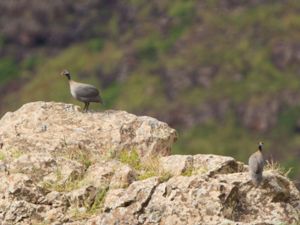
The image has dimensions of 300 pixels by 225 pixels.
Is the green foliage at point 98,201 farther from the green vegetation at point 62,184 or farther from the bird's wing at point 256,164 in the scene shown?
the bird's wing at point 256,164

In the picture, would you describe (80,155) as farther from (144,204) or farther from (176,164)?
(144,204)

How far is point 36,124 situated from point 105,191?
4.30m

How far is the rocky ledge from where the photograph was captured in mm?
24609

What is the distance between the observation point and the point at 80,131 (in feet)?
96.1

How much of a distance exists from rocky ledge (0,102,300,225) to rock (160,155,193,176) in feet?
0.09

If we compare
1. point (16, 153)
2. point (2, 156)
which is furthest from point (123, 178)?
point (2, 156)

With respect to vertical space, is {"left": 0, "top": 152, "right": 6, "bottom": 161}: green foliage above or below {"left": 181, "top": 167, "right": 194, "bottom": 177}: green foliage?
above

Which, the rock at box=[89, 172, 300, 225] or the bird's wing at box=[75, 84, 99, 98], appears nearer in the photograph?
the rock at box=[89, 172, 300, 225]

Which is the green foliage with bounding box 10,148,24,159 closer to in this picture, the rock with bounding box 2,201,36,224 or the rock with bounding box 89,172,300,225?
the rock with bounding box 2,201,36,224

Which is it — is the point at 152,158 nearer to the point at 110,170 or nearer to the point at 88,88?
the point at 110,170

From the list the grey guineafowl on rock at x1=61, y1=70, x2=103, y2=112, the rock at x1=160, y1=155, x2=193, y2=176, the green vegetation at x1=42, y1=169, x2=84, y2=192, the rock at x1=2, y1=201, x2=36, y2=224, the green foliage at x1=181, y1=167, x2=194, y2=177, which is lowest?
the rock at x1=2, y1=201, x2=36, y2=224

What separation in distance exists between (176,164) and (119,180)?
1502 mm

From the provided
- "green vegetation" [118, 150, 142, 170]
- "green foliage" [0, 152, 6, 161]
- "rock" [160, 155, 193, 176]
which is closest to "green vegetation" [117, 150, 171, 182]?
"green vegetation" [118, 150, 142, 170]

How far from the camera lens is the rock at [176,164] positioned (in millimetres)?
26344
